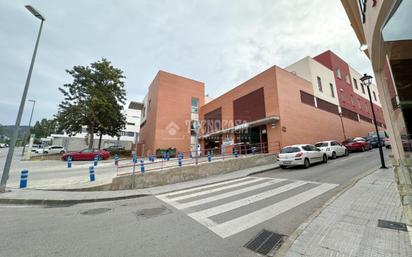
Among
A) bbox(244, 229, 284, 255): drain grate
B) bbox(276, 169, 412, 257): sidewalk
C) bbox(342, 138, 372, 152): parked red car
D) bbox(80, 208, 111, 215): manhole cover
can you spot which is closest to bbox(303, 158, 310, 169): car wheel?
bbox(276, 169, 412, 257): sidewalk

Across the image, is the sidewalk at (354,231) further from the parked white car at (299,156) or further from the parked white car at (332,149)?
the parked white car at (332,149)

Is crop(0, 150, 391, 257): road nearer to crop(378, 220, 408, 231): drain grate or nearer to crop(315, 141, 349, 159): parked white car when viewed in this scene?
crop(378, 220, 408, 231): drain grate

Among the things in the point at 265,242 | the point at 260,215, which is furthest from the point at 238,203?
the point at 265,242

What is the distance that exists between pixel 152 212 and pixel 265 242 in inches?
137

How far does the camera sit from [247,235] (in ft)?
11.5

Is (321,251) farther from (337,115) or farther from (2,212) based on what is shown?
(337,115)

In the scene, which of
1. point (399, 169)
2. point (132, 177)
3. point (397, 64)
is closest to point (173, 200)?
point (132, 177)

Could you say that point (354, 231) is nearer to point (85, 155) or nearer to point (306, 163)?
point (306, 163)

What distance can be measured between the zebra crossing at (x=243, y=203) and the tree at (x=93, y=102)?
23.8 metres

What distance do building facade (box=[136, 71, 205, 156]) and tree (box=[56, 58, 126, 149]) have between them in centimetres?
722

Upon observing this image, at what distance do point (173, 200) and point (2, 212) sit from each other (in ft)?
18.1

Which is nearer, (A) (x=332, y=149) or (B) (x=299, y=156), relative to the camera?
(B) (x=299, y=156)

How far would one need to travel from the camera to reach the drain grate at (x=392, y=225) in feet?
10.8

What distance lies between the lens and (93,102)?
24328 mm
